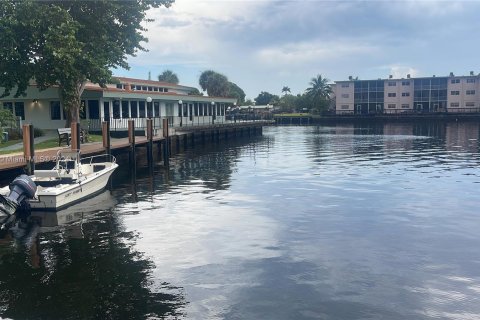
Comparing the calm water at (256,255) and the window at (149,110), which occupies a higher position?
the window at (149,110)

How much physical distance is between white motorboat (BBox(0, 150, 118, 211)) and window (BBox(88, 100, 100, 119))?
20.2m

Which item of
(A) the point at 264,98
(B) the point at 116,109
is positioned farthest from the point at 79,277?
(A) the point at 264,98

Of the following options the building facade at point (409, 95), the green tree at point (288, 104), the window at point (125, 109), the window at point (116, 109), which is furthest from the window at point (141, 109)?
the green tree at point (288, 104)

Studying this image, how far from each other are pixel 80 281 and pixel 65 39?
22222mm

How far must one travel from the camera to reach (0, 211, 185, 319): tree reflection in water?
9406 mm

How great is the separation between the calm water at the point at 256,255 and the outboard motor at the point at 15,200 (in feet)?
3.88

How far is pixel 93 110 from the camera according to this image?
4278cm

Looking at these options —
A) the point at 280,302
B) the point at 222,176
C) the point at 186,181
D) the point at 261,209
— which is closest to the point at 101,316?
the point at 280,302

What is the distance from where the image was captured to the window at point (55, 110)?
42750mm

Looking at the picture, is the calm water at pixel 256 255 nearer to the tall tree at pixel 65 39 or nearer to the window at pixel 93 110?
the tall tree at pixel 65 39

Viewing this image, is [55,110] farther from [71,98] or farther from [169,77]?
[169,77]

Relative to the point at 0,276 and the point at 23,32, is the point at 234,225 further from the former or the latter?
the point at 23,32

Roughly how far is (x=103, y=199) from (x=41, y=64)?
14.1m

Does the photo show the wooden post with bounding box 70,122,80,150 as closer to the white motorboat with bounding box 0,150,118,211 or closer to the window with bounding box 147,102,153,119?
the white motorboat with bounding box 0,150,118,211
